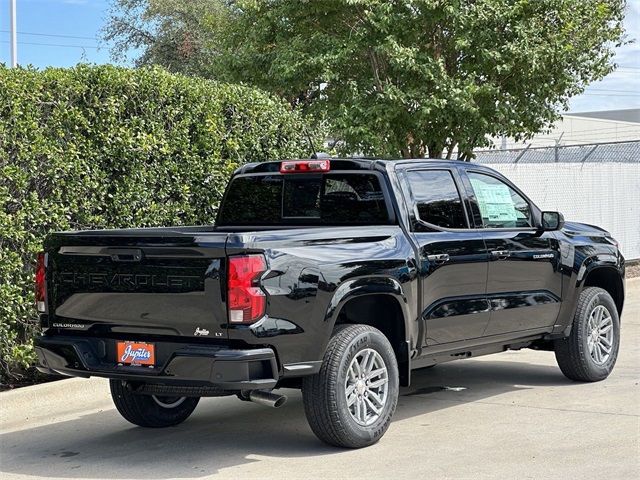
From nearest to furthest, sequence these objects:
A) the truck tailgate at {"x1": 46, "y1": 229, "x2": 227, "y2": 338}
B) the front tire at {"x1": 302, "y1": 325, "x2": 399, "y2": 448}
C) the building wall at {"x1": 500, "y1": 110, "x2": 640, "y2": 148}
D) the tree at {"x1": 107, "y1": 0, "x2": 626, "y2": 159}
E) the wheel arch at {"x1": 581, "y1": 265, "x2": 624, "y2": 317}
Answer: the truck tailgate at {"x1": 46, "y1": 229, "x2": 227, "y2": 338}, the front tire at {"x1": 302, "y1": 325, "x2": 399, "y2": 448}, the wheel arch at {"x1": 581, "y1": 265, "x2": 624, "y2": 317}, the tree at {"x1": 107, "y1": 0, "x2": 626, "y2": 159}, the building wall at {"x1": 500, "y1": 110, "x2": 640, "y2": 148}

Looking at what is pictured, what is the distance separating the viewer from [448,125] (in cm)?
1752

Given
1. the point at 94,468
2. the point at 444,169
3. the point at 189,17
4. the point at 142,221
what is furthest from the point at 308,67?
the point at 189,17

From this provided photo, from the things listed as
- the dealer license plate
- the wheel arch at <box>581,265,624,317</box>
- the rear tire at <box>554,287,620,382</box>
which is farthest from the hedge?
the rear tire at <box>554,287,620,382</box>

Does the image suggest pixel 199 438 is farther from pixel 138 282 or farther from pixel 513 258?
pixel 513 258

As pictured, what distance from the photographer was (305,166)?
7910mm

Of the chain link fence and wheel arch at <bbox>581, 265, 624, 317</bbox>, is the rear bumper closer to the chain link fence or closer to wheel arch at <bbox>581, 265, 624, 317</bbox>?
wheel arch at <bbox>581, 265, 624, 317</bbox>

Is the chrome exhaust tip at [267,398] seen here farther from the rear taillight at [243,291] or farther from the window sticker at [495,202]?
the window sticker at [495,202]

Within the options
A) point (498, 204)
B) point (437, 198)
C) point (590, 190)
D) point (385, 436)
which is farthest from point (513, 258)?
point (590, 190)

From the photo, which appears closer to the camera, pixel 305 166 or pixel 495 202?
pixel 305 166

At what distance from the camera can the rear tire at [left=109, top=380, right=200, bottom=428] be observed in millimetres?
7719

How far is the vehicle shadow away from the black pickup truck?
11.9 inches

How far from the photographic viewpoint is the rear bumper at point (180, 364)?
6129 mm

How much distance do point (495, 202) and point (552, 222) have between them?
0.53 meters

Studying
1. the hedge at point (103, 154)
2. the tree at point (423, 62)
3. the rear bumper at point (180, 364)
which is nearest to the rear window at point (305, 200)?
the hedge at point (103, 154)
